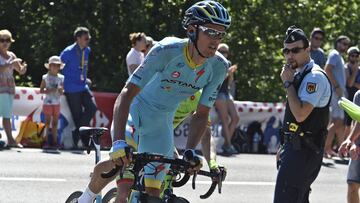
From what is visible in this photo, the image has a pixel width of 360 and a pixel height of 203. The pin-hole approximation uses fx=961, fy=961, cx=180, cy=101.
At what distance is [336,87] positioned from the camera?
610 inches

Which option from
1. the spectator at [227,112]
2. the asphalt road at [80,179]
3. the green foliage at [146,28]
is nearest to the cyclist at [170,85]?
the asphalt road at [80,179]

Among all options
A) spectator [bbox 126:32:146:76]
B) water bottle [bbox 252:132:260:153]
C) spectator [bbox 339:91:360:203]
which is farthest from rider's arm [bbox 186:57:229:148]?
water bottle [bbox 252:132:260:153]

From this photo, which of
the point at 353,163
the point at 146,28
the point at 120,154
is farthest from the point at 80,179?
the point at 146,28

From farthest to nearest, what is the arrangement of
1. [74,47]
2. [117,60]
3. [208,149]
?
[117,60]
[74,47]
[208,149]

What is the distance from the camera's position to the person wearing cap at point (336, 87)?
15422mm

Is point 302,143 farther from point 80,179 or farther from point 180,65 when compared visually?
point 80,179

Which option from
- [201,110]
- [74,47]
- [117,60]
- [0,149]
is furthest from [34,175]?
[117,60]

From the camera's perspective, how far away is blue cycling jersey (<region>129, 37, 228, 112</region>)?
22.2 feet

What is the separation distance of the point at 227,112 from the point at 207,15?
968 cm

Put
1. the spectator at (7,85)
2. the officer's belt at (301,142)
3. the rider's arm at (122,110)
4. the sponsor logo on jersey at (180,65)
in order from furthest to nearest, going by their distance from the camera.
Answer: the spectator at (7,85) < the officer's belt at (301,142) < the sponsor logo on jersey at (180,65) < the rider's arm at (122,110)

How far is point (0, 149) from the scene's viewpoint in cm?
1430

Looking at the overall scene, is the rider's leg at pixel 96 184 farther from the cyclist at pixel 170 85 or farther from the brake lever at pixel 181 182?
the brake lever at pixel 181 182

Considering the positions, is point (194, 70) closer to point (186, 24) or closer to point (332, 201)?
point (186, 24)

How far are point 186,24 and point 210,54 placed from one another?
268 mm
